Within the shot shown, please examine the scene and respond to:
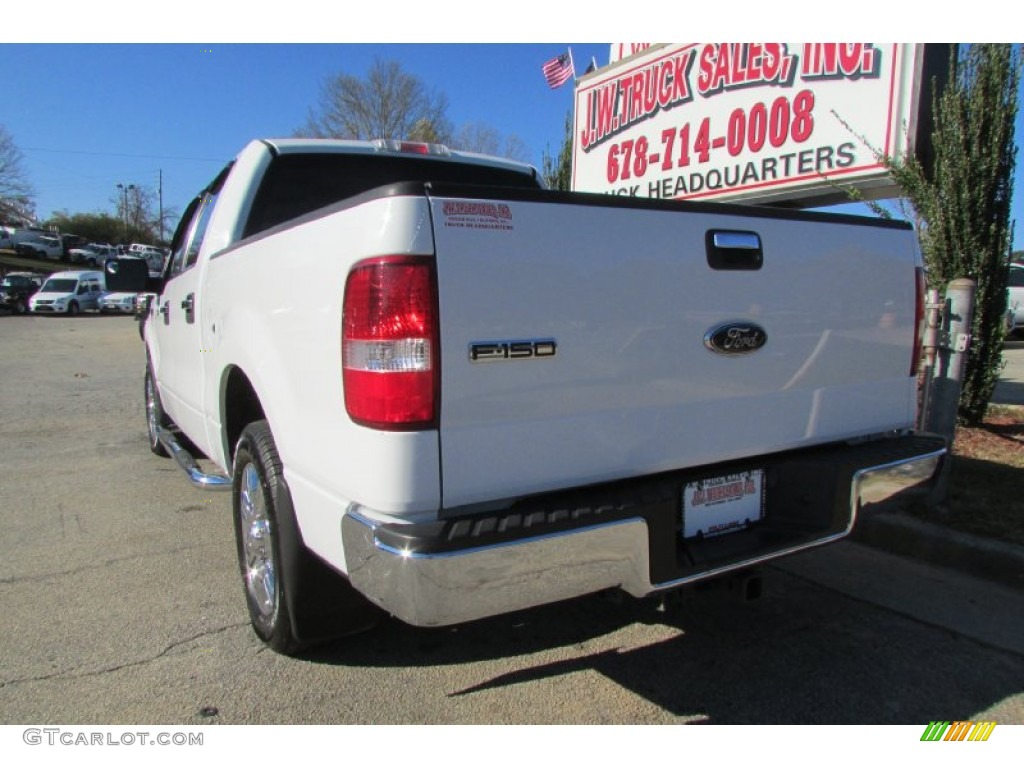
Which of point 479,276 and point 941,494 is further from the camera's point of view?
point 941,494

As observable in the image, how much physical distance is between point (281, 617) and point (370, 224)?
5.19ft

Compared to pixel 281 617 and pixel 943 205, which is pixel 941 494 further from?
pixel 281 617

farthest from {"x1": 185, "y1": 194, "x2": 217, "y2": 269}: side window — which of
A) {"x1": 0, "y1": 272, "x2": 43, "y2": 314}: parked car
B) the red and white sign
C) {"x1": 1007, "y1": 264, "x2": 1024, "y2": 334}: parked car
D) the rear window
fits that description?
{"x1": 0, "y1": 272, "x2": 43, "y2": 314}: parked car

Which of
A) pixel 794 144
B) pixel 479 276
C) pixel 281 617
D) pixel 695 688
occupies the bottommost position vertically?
pixel 695 688

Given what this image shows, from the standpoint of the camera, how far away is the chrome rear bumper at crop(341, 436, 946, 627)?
1.93 meters

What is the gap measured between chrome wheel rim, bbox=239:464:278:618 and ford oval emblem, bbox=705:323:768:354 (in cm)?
172

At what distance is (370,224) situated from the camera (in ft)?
6.52

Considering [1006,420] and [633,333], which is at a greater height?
[633,333]

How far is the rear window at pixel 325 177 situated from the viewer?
3736 millimetres

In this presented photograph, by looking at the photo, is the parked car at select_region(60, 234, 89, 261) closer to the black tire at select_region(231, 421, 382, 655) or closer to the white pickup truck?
the black tire at select_region(231, 421, 382, 655)

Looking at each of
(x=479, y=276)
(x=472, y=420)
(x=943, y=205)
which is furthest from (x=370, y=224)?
(x=943, y=205)

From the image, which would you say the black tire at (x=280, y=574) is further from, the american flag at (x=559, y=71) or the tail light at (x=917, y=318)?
the american flag at (x=559, y=71)

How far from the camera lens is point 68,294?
32594 mm

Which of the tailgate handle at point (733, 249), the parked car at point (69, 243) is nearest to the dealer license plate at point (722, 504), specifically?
the tailgate handle at point (733, 249)
